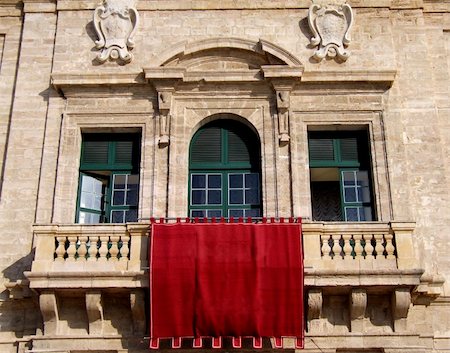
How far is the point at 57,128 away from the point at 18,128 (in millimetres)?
791

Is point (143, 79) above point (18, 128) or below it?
above

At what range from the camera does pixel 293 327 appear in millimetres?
12570

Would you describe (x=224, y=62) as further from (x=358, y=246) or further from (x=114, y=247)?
(x=358, y=246)

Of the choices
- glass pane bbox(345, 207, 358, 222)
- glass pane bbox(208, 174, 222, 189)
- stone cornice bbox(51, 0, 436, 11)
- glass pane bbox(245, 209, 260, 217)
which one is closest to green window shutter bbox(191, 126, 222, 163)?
glass pane bbox(208, 174, 222, 189)

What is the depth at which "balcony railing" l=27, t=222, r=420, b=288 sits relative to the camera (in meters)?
12.6

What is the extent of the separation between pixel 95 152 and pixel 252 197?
10.9 ft

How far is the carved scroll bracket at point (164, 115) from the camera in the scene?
1464cm

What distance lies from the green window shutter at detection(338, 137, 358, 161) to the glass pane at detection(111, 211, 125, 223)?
4.48 meters

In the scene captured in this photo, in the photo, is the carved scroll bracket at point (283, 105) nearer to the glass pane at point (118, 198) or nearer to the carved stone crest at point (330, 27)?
the carved stone crest at point (330, 27)

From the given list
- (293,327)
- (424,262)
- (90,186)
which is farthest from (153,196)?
(424,262)

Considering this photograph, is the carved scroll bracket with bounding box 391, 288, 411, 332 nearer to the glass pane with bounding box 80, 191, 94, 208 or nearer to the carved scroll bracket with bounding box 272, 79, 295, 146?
the carved scroll bracket with bounding box 272, 79, 295, 146

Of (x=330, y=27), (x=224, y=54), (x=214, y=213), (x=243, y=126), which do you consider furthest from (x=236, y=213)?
(x=330, y=27)

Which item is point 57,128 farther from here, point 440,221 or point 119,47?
point 440,221

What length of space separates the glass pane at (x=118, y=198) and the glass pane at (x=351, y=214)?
14.3ft
